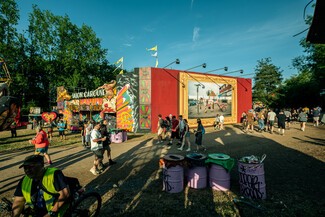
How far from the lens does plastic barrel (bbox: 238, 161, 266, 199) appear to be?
4.61m

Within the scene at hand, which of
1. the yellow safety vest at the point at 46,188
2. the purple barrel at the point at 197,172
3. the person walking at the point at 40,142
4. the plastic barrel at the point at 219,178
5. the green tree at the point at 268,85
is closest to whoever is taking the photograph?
the yellow safety vest at the point at 46,188

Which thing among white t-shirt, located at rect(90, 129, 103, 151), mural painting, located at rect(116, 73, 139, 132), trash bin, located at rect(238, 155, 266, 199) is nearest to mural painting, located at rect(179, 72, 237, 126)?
mural painting, located at rect(116, 73, 139, 132)

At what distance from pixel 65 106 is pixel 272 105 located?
160 feet

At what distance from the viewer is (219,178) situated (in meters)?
5.07

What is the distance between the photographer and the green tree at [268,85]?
46.6 meters

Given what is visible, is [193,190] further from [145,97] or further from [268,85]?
[268,85]

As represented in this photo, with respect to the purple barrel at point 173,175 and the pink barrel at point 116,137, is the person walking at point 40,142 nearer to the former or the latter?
the purple barrel at point 173,175

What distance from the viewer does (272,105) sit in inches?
1871

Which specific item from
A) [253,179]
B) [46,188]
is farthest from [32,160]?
[253,179]

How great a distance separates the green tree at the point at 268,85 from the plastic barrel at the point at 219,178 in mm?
46610

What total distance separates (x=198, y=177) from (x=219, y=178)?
1.93ft

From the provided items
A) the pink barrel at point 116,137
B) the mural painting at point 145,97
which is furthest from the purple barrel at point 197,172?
the mural painting at point 145,97

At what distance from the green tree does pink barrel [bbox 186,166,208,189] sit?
46.7 meters

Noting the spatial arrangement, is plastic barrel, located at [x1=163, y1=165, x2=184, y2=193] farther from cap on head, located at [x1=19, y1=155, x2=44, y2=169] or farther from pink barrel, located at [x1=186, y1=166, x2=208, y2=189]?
cap on head, located at [x1=19, y1=155, x2=44, y2=169]
